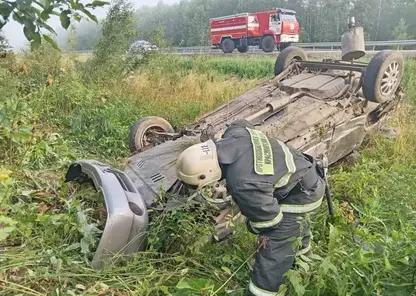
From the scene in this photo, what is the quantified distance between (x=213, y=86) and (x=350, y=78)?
4.29m

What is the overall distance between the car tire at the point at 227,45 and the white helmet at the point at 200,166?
26255mm

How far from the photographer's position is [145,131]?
4969 mm

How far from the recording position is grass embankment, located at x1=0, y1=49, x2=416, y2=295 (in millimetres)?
2283

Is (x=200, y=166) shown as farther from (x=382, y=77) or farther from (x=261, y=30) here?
(x=261, y=30)

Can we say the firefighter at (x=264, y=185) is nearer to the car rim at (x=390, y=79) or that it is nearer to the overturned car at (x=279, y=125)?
the overturned car at (x=279, y=125)

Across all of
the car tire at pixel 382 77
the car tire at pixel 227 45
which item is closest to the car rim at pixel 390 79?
the car tire at pixel 382 77

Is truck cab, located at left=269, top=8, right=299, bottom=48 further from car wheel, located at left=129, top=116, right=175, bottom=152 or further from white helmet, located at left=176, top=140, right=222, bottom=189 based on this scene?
white helmet, located at left=176, top=140, right=222, bottom=189

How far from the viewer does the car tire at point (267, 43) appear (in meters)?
25.9

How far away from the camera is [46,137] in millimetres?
5312

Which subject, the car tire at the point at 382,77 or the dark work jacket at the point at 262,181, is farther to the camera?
the car tire at the point at 382,77

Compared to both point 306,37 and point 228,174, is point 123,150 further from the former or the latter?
point 306,37

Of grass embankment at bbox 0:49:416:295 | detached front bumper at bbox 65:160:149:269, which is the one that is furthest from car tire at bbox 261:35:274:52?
detached front bumper at bbox 65:160:149:269

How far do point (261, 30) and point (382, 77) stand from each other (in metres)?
22.3

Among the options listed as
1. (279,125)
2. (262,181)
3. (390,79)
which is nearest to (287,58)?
(390,79)
